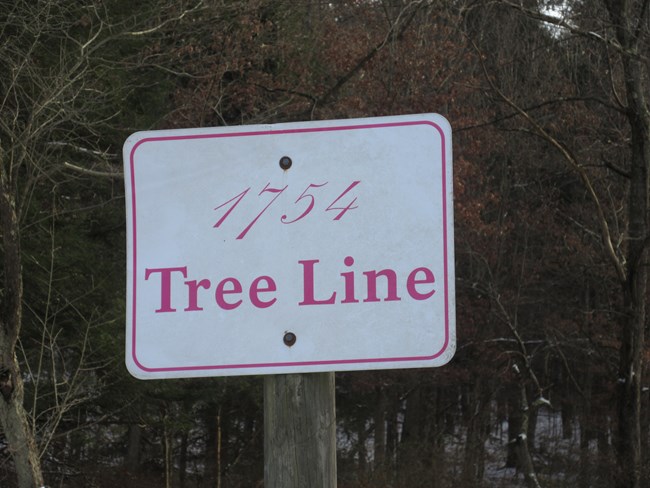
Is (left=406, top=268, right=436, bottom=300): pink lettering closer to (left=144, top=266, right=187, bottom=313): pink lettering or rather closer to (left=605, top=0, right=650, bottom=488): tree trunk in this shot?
(left=144, top=266, right=187, bottom=313): pink lettering

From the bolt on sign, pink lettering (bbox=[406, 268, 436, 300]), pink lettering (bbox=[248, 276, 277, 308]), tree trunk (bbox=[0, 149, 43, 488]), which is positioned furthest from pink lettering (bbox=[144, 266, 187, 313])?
tree trunk (bbox=[0, 149, 43, 488])

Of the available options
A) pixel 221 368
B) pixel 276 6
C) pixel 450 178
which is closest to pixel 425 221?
pixel 450 178

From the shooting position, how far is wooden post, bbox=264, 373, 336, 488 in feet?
5.37

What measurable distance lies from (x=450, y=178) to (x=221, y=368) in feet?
1.52

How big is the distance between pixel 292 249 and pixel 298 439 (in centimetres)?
33

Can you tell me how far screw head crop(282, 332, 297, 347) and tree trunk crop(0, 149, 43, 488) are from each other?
6451 mm

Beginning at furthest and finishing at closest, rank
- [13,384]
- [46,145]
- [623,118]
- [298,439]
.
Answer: [623,118] → [46,145] → [13,384] → [298,439]

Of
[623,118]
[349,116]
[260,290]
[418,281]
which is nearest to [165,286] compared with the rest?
[260,290]

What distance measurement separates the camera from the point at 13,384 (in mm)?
7703

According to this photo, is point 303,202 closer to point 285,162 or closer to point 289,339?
point 285,162

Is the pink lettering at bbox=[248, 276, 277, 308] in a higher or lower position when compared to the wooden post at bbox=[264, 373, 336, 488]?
higher

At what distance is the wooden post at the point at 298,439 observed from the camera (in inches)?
64.5

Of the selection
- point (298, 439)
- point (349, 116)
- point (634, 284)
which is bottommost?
point (298, 439)

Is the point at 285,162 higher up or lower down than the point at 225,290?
higher up
